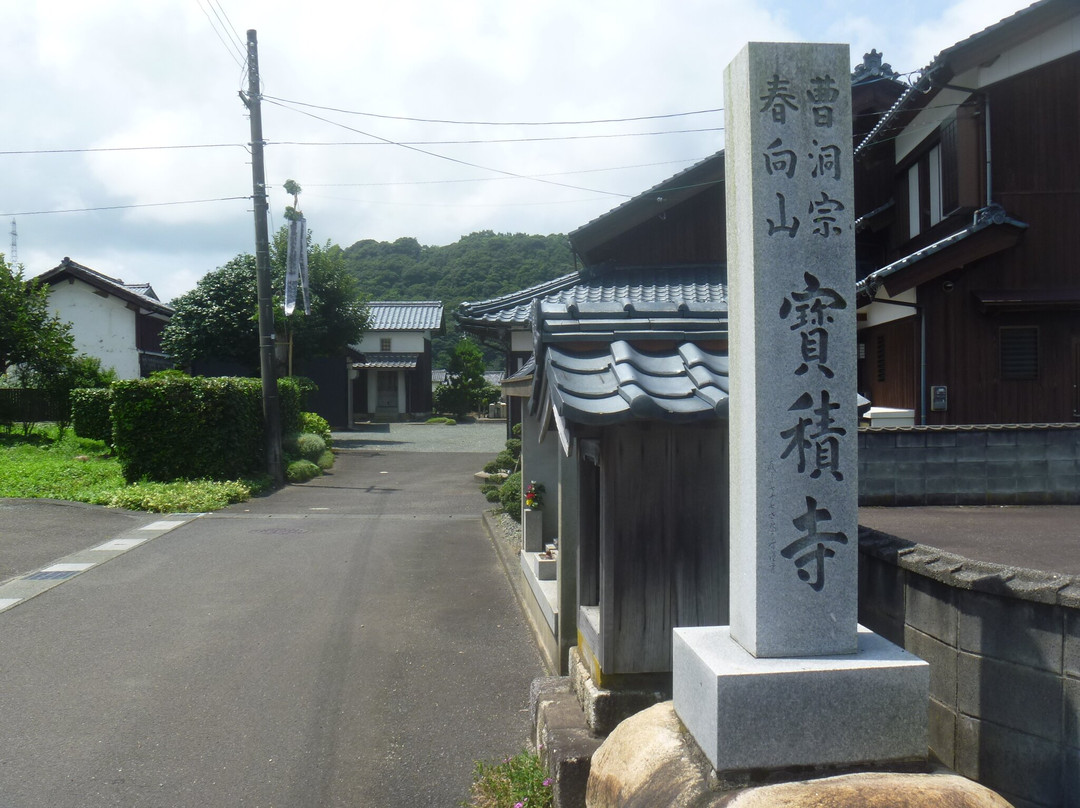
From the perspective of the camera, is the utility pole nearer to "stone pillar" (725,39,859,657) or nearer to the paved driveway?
the paved driveway

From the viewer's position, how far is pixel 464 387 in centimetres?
4334

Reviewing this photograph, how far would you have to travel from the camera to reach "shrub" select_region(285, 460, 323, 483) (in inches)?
721

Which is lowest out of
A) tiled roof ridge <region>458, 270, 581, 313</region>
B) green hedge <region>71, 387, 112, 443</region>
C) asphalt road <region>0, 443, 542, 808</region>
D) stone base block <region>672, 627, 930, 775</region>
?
asphalt road <region>0, 443, 542, 808</region>

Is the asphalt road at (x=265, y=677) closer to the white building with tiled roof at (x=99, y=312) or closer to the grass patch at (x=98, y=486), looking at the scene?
the grass patch at (x=98, y=486)

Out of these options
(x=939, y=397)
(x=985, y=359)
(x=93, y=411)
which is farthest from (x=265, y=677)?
(x=93, y=411)

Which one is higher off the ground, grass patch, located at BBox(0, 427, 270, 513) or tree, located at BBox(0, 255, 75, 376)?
tree, located at BBox(0, 255, 75, 376)

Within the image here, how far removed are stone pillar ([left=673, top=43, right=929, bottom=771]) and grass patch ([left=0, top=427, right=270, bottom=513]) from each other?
12905 mm

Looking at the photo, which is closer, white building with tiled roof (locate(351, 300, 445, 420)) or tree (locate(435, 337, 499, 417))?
white building with tiled roof (locate(351, 300, 445, 420))

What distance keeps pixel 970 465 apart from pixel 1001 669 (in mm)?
7110

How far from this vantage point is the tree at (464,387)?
43.4 meters

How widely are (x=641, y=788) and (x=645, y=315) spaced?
2436mm

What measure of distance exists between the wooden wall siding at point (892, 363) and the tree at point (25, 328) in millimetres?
19953

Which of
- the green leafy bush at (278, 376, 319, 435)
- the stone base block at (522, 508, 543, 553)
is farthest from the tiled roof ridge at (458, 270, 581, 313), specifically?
the green leafy bush at (278, 376, 319, 435)

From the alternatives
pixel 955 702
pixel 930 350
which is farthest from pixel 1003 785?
pixel 930 350
